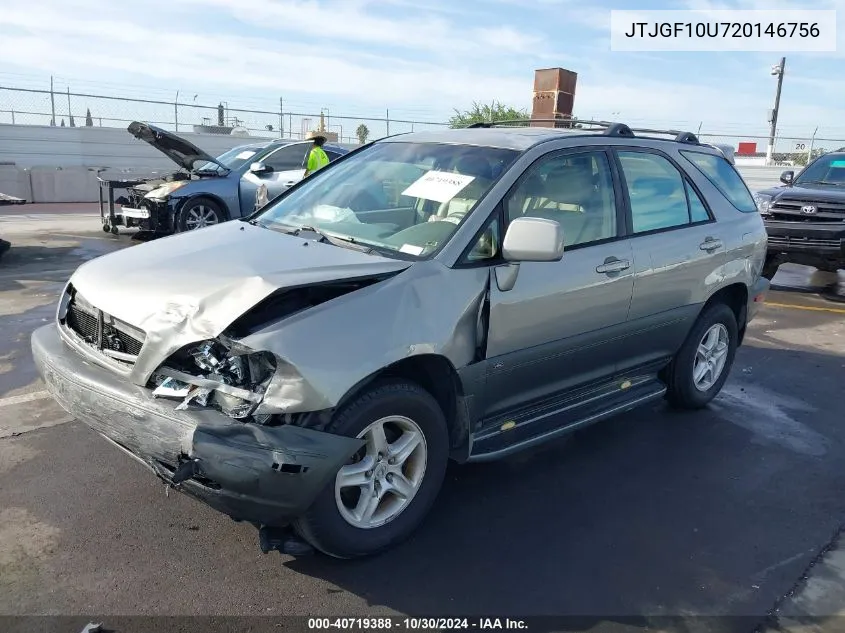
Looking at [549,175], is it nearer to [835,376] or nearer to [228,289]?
[228,289]

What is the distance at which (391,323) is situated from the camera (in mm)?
2961

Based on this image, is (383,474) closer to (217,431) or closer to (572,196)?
(217,431)

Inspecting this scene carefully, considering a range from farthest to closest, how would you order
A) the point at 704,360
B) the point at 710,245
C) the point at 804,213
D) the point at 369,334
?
the point at 804,213
the point at 704,360
the point at 710,245
the point at 369,334

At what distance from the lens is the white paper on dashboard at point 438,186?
12.1 ft

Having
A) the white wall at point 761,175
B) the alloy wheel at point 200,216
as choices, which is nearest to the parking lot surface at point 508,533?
the alloy wheel at point 200,216

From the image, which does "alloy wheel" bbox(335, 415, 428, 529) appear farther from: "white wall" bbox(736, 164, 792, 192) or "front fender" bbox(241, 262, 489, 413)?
"white wall" bbox(736, 164, 792, 192)

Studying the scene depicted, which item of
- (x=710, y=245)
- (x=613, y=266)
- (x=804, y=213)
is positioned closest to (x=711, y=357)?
(x=710, y=245)

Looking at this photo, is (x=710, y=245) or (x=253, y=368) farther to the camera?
(x=710, y=245)

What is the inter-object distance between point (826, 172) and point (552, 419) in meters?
9.35

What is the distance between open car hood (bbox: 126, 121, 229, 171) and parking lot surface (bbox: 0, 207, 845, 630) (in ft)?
21.1

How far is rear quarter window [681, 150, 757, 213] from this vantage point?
199 inches

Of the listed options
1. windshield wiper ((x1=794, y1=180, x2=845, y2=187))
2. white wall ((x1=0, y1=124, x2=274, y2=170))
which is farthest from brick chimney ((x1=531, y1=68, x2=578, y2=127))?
white wall ((x1=0, y1=124, x2=274, y2=170))

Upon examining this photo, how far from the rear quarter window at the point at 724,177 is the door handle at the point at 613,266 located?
53.5 inches

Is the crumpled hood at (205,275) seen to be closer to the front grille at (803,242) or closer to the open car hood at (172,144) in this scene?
the open car hood at (172,144)
